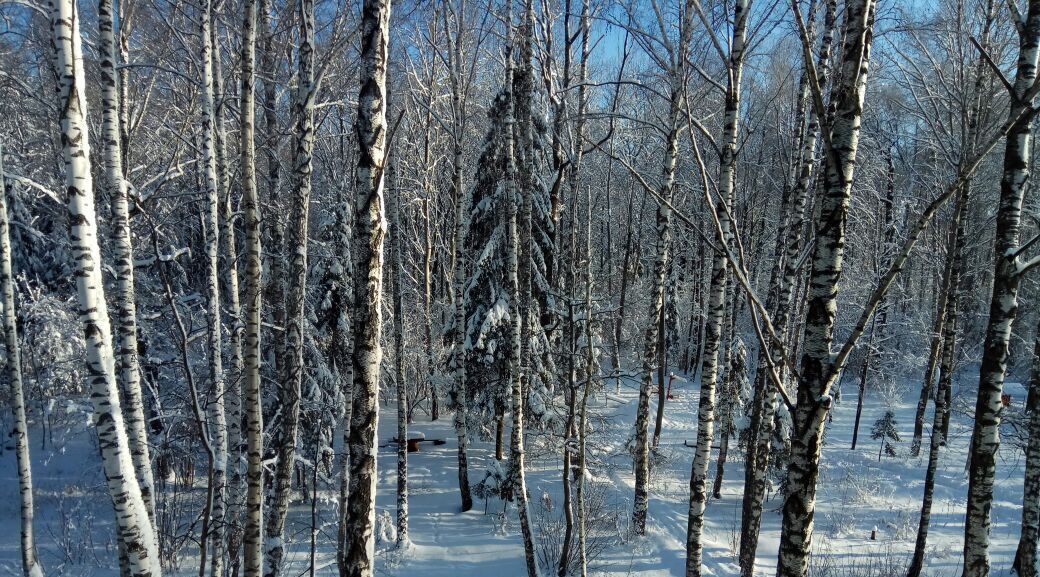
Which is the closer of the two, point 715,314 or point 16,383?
point 715,314

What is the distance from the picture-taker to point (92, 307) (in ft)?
11.9

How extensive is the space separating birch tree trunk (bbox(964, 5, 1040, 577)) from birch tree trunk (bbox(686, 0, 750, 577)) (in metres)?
2.17

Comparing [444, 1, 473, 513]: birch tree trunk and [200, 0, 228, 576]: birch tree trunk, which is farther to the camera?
[444, 1, 473, 513]: birch tree trunk

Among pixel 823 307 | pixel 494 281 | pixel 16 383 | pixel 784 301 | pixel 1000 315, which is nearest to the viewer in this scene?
pixel 823 307

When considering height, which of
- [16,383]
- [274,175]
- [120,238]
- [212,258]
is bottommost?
[16,383]

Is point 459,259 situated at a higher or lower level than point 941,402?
higher

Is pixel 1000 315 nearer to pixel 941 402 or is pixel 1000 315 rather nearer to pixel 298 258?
pixel 941 402

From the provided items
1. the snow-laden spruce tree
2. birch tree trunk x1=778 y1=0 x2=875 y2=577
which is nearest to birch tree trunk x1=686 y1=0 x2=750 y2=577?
birch tree trunk x1=778 y1=0 x2=875 y2=577

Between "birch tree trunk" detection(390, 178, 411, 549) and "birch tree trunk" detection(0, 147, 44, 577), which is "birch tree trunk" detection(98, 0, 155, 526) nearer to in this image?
"birch tree trunk" detection(0, 147, 44, 577)

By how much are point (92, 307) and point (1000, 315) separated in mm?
6913

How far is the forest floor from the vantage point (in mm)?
8914

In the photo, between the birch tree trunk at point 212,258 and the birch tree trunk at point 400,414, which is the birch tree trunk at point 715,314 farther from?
the birch tree trunk at point 212,258

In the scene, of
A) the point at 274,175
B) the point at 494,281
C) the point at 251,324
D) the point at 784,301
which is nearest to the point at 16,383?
the point at 274,175

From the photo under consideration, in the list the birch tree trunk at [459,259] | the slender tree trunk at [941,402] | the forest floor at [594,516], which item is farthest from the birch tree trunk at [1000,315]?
the birch tree trunk at [459,259]
